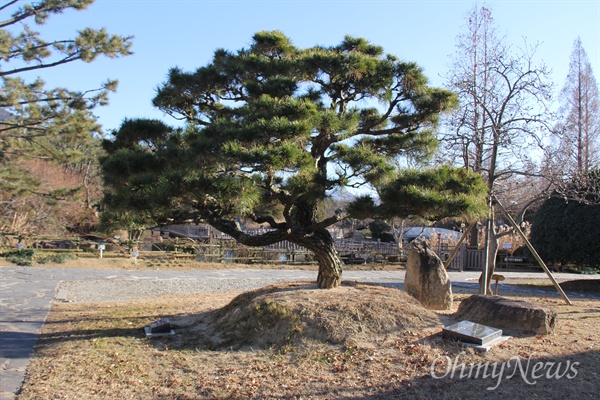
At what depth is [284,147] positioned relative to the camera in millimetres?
4543

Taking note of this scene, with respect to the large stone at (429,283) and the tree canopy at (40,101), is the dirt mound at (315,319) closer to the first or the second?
the large stone at (429,283)

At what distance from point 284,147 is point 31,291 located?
27.1ft

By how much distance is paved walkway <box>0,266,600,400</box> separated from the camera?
5.02 meters

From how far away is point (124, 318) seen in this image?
23.9 ft

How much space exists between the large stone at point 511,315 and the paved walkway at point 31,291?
521 centimetres

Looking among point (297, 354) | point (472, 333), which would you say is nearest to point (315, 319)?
point (297, 354)

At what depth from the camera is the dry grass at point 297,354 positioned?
411 centimetres

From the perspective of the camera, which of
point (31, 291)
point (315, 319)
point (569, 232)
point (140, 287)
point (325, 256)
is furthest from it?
point (569, 232)

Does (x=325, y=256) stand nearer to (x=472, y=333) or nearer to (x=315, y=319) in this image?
(x=315, y=319)

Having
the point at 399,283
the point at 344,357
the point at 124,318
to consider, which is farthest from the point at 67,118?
the point at 344,357

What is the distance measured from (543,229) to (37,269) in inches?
615

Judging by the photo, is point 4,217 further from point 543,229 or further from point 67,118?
point 543,229

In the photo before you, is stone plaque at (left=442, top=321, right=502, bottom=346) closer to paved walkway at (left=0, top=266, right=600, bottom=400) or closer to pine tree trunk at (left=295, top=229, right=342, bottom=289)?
pine tree trunk at (left=295, top=229, right=342, bottom=289)

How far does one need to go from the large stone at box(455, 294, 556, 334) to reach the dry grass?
21cm
